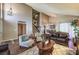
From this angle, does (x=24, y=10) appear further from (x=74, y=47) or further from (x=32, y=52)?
(x=74, y=47)

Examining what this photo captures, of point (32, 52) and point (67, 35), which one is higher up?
point (67, 35)

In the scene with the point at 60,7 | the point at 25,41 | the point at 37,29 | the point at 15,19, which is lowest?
the point at 25,41

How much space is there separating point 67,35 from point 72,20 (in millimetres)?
303

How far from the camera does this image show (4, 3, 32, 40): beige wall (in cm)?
203

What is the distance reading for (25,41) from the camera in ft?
6.92

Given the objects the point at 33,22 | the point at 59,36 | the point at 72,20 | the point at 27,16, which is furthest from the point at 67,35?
the point at 27,16

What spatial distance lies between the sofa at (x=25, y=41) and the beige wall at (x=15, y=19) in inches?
4.0

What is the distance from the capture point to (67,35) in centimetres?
211

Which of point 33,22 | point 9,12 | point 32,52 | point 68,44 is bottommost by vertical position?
point 32,52

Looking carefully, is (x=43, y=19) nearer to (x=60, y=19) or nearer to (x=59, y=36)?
(x=60, y=19)

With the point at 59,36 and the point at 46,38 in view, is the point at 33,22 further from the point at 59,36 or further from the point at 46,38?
the point at 59,36

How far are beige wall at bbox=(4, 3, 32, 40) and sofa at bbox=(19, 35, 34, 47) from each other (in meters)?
0.10

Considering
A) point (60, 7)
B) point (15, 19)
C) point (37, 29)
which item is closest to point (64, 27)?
point (60, 7)

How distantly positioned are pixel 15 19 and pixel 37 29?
47 centimetres
